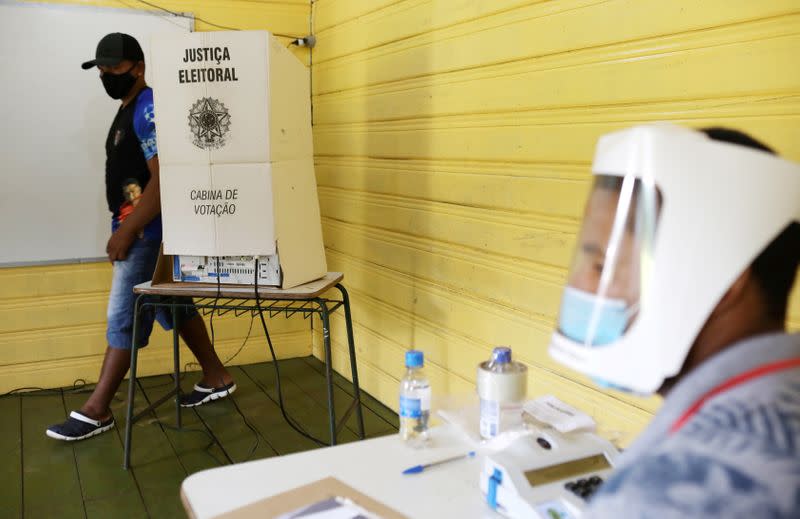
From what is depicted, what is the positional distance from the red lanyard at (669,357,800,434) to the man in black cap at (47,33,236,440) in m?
2.43

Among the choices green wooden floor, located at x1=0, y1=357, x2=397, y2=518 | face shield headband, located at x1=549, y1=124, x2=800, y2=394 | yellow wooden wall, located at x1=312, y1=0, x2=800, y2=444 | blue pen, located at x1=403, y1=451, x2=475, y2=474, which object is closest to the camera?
face shield headband, located at x1=549, y1=124, x2=800, y2=394

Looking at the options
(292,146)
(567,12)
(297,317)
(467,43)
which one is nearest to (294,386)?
(297,317)

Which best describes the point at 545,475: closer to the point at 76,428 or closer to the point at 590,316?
the point at 590,316

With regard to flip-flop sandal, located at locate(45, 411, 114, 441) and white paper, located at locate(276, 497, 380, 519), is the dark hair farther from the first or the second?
flip-flop sandal, located at locate(45, 411, 114, 441)

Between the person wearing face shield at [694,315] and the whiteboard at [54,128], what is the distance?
3188 millimetres

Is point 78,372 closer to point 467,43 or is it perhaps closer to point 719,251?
point 467,43

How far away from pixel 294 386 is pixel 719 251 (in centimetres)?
308

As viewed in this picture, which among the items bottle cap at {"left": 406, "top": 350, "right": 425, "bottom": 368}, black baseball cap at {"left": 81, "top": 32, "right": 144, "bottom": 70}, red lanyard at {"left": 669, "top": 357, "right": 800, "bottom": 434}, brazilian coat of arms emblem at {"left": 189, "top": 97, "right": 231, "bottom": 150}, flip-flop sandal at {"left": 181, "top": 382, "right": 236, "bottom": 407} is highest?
black baseball cap at {"left": 81, "top": 32, "right": 144, "bottom": 70}

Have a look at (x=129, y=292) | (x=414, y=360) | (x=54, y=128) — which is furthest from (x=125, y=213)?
Result: (x=414, y=360)

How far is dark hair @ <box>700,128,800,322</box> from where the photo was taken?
2.42 ft

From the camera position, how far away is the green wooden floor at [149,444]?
7.99 feet

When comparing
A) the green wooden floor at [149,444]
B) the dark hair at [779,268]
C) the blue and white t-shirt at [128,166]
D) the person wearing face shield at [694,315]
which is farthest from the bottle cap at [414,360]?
the blue and white t-shirt at [128,166]

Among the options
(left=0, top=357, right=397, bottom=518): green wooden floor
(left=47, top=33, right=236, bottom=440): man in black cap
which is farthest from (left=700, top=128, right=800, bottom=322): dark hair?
(left=47, top=33, right=236, bottom=440): man in black cap

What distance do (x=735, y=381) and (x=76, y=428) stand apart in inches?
112
